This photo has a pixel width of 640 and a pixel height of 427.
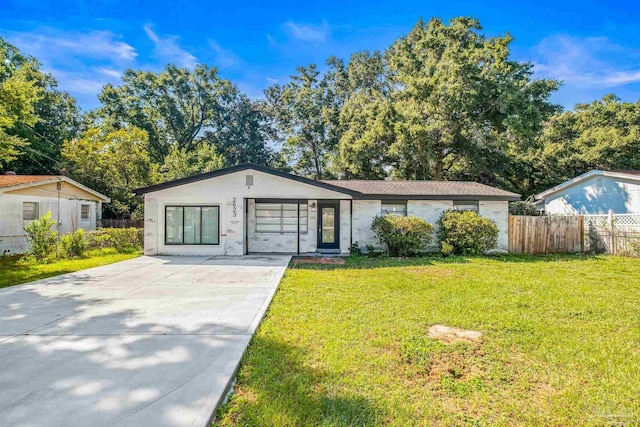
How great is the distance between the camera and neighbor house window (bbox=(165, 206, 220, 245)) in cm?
1266

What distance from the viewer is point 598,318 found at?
5121mm

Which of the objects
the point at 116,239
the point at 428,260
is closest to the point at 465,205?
the point at 428,260

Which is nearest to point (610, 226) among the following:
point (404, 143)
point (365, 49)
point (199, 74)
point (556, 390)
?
point (404, 143)

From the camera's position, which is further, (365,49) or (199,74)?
(199,74)

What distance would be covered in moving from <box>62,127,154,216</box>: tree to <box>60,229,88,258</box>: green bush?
36.0 ft

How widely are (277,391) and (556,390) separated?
2676mm

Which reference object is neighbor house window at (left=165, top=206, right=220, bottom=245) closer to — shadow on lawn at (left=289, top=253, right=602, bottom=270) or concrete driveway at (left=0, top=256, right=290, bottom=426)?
shadow on lawn at (left=289, top=253, right=602, bottom=270)

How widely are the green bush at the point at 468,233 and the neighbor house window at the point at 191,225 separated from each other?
8927 millimetres

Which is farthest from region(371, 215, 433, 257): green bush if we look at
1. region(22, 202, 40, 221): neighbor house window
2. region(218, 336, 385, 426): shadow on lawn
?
region(22, 202, 40, 221): neighbor house window

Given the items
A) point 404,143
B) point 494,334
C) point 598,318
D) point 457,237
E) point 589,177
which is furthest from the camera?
point 404,143

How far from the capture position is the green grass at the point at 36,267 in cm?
819

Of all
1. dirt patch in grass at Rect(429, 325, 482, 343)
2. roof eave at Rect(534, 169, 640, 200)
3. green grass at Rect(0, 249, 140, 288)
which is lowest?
dirt patch in grass at Rect(429, 325, 482, 343)

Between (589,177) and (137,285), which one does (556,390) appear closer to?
(137,285)

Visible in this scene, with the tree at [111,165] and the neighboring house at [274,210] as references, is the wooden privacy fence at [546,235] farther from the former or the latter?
the tree at [111,165]
